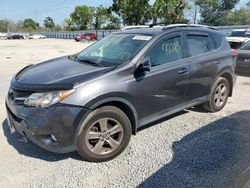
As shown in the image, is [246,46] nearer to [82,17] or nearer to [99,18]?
[99,18]

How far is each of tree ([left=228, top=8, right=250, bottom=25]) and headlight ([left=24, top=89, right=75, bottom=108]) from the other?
57.2 m

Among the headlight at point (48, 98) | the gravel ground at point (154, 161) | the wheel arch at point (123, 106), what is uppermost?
the headlight at point (48, 98)

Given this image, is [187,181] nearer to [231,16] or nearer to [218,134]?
[218,134]

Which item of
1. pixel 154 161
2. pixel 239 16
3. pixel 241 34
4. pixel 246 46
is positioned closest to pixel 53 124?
pixel 154 161

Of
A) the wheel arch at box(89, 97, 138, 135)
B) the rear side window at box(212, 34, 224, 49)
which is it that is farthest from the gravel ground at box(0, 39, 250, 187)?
the rear side window at box(212, 34, 224, 49)

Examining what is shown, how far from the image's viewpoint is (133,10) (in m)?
41.8

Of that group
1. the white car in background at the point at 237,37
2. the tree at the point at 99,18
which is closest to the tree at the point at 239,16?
the tree at the point at 99,18

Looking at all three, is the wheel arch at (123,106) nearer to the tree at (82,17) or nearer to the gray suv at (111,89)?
the gray suv at (111,89)

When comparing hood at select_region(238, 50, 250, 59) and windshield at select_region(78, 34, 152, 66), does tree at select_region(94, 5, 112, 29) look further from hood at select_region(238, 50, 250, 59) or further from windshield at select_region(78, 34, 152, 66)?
windshield at select_region(78, 34, 152, 66)

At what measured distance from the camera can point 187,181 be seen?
324cm

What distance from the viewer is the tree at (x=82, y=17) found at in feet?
222

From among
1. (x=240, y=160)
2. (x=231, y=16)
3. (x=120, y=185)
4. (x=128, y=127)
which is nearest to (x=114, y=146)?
(x=128, y=127)

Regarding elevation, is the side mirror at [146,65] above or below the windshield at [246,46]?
below

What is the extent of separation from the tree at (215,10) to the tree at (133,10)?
1898 centimetres
